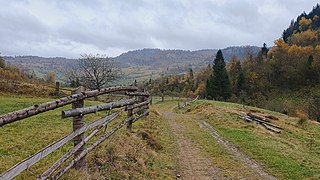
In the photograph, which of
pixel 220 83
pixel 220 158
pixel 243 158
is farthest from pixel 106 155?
pixel 220 83

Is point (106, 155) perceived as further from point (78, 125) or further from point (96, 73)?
point (96, 73)

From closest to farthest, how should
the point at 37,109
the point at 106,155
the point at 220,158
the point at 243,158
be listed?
the point at 37,109 < the point at 106,155 < the point at 220,158 < the point at 243,158

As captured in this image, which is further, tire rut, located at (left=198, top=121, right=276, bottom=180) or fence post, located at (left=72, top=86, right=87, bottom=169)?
tire rut, located at (left=198, top=121, right=276, bottom=180)

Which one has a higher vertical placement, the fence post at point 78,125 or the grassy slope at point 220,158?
the fence post at point 78,125

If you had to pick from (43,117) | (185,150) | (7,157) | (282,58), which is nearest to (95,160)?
(7,157)

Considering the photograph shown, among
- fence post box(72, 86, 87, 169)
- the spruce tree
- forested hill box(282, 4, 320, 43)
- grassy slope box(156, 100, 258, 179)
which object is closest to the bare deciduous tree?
the spruce tree

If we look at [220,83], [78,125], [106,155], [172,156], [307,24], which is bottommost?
[172,156]

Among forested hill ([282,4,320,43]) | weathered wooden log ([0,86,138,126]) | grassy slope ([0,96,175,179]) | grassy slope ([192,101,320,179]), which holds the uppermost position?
forested hill ([282,4,320,43])

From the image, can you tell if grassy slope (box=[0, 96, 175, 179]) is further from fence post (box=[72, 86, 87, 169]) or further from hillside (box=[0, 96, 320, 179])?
fence post (box=[72, 86, 87, 169])

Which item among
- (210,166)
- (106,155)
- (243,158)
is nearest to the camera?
(106,155)

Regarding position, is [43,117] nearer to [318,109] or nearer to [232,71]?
[318,109]

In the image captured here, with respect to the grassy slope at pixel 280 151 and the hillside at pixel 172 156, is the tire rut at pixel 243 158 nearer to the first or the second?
the hillside at pixel 172 156

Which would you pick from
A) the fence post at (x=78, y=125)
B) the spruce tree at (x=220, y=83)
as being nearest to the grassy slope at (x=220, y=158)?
the fence post at (x=78, y=125)

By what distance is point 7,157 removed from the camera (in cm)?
711
